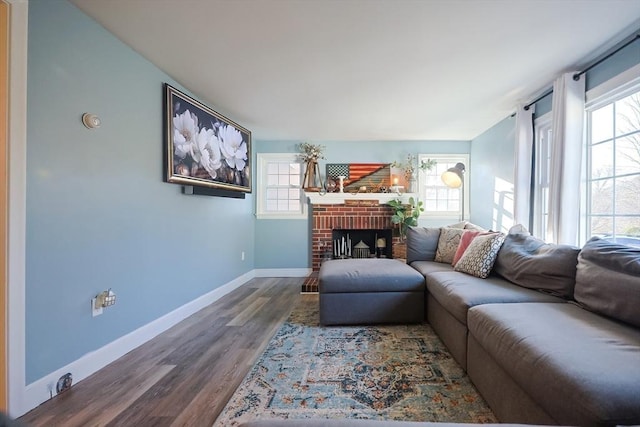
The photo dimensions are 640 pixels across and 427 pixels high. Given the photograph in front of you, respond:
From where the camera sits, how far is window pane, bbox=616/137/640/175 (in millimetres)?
2092

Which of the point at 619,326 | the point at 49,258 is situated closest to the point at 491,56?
the point at 619,326

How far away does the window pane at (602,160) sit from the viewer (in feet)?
7.57

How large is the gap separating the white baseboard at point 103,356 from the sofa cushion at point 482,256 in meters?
2.69

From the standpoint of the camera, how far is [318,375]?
6.06 feet

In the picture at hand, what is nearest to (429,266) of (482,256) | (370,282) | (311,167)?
(482,256)

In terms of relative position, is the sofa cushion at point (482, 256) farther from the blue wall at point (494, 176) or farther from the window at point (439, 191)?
the window at point (439, 191)

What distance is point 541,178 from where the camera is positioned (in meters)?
3.08

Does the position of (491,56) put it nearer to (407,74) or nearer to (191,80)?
(407,74)

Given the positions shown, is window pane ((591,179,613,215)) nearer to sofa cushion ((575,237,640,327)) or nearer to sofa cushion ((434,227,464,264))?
sofa cushion ((575,237,640,327))

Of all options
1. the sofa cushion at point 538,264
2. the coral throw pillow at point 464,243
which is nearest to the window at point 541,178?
the coral throw pillow at point 464,243

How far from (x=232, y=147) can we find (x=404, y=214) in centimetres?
273

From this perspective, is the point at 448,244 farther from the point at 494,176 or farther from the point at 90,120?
the point at 90,120

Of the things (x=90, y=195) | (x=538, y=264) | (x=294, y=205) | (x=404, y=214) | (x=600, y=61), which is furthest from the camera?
(x=294, y=205)

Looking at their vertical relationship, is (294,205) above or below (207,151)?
below
